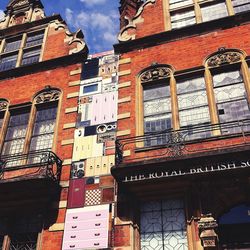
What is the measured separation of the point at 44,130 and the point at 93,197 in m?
3.61

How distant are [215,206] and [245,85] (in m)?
4.08

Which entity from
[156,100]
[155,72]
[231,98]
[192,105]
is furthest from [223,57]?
[156,100]

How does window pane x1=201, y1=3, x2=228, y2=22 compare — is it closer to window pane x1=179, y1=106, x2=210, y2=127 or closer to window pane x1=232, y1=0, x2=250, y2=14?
window pane x1=232, y1=0, x2=250, y2=14

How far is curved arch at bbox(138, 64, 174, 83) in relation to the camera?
12.3 m

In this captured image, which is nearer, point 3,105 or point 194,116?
point 194,116

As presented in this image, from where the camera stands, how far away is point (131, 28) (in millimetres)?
14336

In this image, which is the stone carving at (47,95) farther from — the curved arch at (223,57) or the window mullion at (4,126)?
the curved arch at (223,57)

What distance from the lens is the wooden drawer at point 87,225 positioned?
9.78 metres

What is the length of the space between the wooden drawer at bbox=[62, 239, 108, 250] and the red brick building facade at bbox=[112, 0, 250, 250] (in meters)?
0.39

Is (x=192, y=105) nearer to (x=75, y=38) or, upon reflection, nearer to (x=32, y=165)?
(x=32, y=165)

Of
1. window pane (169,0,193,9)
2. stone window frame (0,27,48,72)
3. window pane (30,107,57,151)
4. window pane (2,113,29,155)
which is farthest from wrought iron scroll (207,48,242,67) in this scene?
stone window frame (0,27,48,72)

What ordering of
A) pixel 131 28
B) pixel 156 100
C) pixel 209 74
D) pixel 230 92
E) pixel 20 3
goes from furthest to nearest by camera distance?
pixel 20 3 < pixel 131 28 < pixel 156 100 < pixel 209 74 < pixel 230 92

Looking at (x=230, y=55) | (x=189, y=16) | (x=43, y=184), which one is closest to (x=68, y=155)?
(x=43, y=184)

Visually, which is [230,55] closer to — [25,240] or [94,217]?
[94,217]
